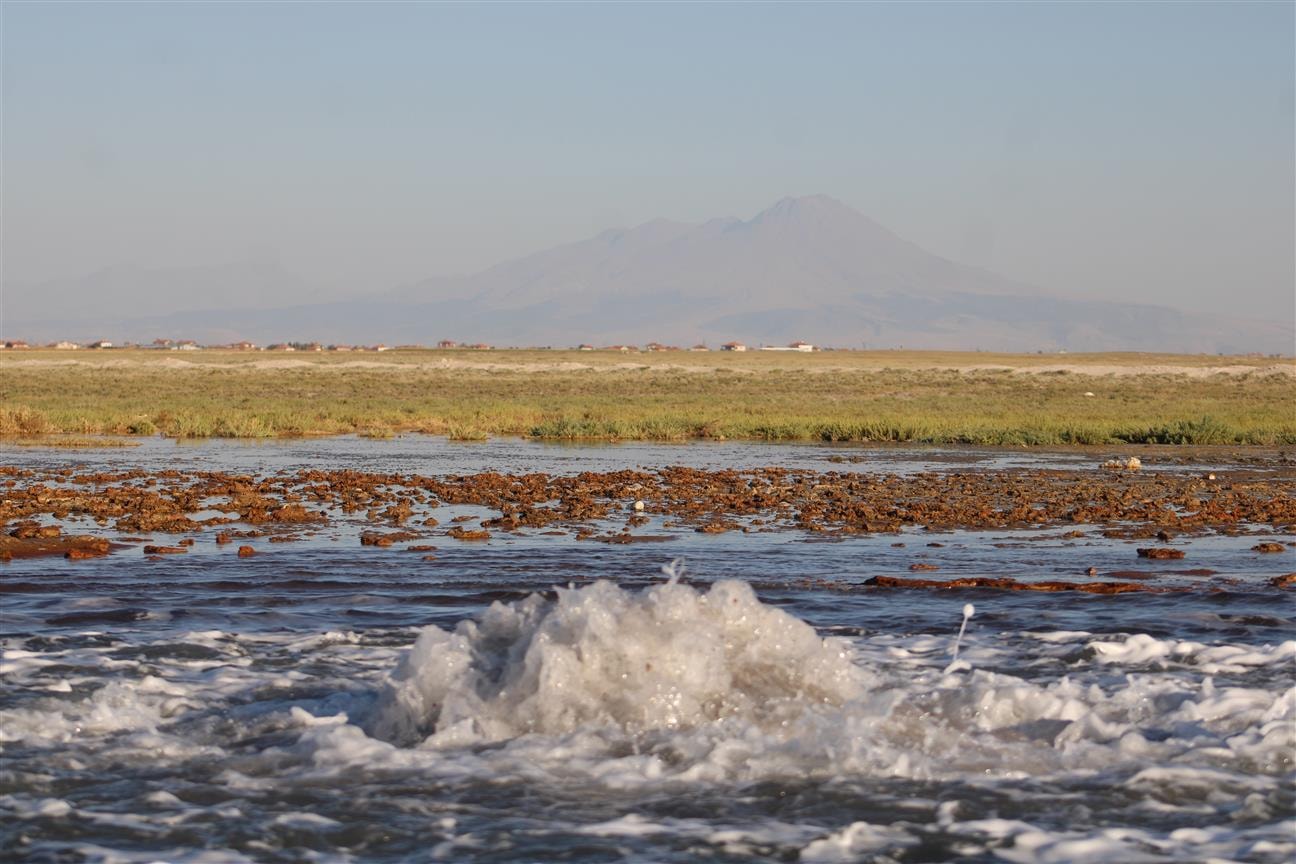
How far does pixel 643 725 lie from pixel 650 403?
4329 cm

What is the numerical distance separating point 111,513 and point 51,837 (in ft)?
42.8

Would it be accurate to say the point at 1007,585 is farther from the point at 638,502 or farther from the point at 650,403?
the point at 650,403

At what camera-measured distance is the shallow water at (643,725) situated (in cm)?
751

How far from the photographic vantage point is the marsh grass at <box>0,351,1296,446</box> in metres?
36.8

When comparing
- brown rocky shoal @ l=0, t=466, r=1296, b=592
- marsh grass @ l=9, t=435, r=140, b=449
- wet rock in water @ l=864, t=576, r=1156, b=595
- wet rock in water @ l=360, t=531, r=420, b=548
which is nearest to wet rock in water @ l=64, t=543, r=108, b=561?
brown rocky shoal @ l=0, t=466, r=1296, b=592

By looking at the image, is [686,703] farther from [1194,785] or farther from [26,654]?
[26,654]

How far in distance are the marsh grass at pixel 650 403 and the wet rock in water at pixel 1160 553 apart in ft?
59.3

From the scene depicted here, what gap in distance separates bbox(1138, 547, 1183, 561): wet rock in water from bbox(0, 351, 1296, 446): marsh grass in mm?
18069

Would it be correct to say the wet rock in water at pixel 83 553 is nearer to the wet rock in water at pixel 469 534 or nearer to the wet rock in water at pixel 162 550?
the wet rock in water at pixel 162 550

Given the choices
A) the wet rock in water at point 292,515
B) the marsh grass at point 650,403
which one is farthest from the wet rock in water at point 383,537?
the marsh grass at point 650,403

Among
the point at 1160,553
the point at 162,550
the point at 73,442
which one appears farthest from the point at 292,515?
the point at 73,442

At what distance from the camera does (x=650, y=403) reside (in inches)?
2064

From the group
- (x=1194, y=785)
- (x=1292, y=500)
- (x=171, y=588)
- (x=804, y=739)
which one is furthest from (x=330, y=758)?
(x=1292, y=500)

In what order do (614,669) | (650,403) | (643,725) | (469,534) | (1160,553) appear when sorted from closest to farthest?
(643,725) < (614,669) < (1160,553) < (469,534) < (650,403)
